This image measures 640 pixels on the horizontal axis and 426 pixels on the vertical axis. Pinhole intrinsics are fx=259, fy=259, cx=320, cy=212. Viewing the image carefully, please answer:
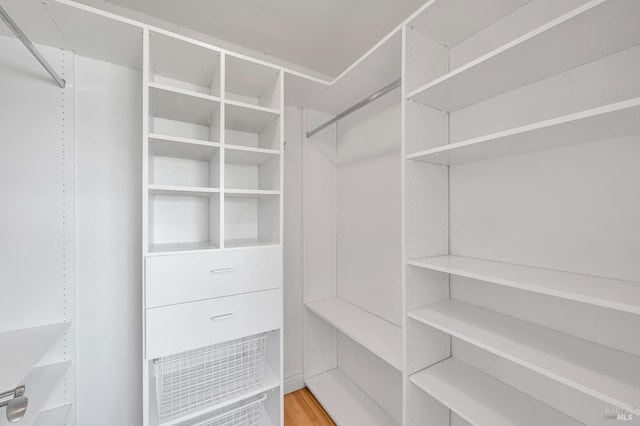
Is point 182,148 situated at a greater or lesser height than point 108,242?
greater

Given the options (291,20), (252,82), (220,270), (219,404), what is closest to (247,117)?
(252,82)

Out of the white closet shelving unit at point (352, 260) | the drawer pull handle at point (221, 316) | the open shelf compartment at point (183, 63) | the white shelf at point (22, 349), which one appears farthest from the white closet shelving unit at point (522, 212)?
the white shelf at point (22, 349)

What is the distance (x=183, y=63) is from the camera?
1.53 metres

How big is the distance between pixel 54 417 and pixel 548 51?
277 centimetres

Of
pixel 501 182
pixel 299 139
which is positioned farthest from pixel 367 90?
pixel 501 182

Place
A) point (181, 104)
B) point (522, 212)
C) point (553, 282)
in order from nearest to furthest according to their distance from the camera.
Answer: point (553, 282), point (522, 212), point (181, 104)

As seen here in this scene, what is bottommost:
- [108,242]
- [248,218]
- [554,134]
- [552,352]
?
[552,352]

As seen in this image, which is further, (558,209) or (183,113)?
(183,113)

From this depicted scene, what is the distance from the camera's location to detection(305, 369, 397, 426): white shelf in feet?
5.80

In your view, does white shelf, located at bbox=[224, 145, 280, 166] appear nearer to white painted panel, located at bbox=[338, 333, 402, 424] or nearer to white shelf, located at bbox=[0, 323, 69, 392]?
white shelf, located at bbox=[0, 323, 69, 392]

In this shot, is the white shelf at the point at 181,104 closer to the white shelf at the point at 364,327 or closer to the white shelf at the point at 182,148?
the white shelf at the point at 182,148

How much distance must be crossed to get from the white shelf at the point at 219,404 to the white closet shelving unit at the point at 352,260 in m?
0.51

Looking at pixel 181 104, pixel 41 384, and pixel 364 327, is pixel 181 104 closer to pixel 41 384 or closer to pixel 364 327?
pixel 41 384

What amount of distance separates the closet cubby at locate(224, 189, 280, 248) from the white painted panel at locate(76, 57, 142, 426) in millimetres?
547
